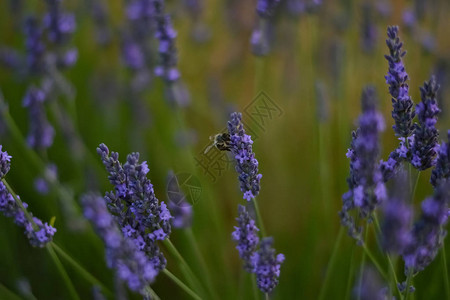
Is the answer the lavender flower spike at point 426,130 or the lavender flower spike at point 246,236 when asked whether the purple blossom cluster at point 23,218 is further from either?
the lavender flower spike at point 426,130

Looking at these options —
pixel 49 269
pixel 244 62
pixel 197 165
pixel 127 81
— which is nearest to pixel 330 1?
pixel 244 62

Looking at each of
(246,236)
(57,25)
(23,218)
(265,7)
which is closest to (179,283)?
(246,236)

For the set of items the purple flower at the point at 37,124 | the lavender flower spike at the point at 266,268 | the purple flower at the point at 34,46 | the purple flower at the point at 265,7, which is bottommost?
the lavender flower spike at the point at 266,268

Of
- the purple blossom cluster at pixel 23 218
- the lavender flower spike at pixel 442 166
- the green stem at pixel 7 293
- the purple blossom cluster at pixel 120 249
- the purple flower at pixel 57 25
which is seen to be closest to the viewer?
the purple blossom cluster at pixel 120 249

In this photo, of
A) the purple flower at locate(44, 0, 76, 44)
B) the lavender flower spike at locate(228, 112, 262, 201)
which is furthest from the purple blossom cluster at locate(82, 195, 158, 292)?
the purple flower at locate(44, 0, 76, 44)

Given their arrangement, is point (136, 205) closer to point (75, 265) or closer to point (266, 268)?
point (266, 268)

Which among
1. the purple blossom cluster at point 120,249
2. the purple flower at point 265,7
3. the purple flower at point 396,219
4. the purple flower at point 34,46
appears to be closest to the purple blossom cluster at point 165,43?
the purple flower at point 265,7
